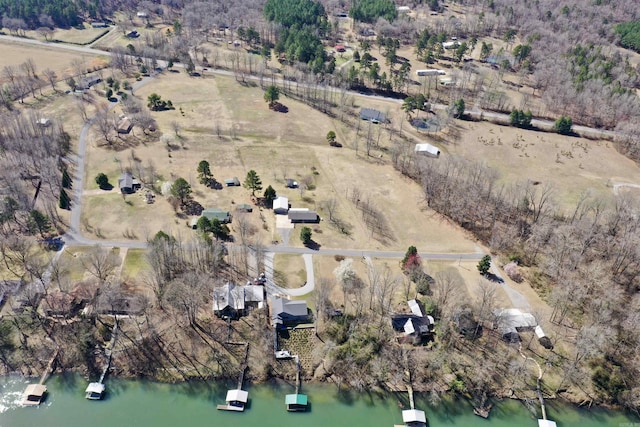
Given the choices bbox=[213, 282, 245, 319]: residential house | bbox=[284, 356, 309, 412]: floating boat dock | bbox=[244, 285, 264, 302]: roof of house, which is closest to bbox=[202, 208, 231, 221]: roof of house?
bbox=[213, 282, 245, 319]: residential house

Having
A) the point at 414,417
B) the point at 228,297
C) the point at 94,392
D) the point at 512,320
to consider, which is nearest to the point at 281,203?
the point at 228,297

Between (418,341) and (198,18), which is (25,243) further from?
(198,18)

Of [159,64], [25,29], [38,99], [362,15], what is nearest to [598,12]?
[362,15]

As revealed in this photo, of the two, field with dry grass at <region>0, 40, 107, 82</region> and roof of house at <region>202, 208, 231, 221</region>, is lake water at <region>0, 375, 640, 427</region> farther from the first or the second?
field with dry grass at <region>0, 40, 107, 82</region>

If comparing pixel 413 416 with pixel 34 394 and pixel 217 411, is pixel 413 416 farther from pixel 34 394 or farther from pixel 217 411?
pixel 34 394

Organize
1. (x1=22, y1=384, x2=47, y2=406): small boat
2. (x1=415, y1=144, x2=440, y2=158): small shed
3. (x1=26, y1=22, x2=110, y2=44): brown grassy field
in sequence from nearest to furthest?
(x1=22, y1=384, x2=47, y2=406): small boat, (x1=415, y1=144, x2=440, y2=158): small shed, (x1=26, y1=22, x2=110, y2=44): brown grassy field
